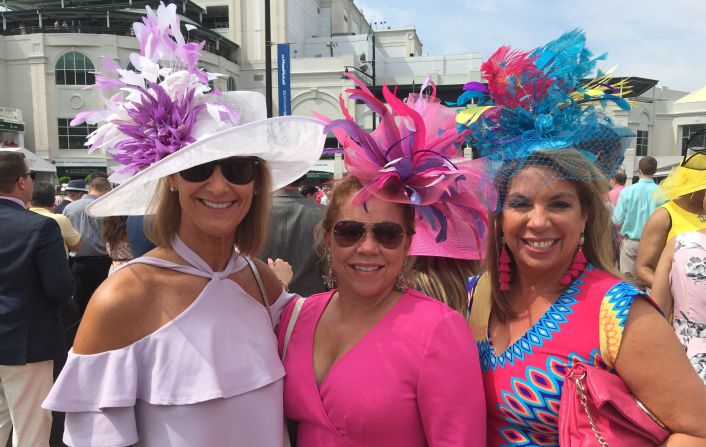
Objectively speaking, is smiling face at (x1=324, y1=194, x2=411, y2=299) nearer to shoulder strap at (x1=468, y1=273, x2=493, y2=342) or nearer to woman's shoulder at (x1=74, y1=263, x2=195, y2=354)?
shoulder strap at (x1=468, y1=273, x2=493, y2=342)

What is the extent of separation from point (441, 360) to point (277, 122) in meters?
0.99

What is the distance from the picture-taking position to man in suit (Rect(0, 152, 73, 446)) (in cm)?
334

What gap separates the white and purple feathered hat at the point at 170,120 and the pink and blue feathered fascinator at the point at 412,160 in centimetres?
28

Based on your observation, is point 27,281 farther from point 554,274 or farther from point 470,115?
point 554,274

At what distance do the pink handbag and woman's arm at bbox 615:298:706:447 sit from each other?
1.3 inches

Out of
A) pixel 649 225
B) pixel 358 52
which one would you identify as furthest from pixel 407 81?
pixel 649 225

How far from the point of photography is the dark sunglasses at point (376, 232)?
172 cm

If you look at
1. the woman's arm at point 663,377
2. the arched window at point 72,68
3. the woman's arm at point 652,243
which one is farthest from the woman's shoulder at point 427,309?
the arched window at point 72,68

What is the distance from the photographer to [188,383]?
161 cm

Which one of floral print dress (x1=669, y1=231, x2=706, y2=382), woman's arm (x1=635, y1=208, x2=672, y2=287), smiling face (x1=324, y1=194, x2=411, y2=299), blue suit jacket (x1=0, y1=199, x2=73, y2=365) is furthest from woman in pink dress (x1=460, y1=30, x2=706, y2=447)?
blue suit jacket (x1=0, y1=199, x2=73, y2=365)

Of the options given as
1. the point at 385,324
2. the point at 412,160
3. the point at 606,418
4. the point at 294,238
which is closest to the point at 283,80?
the point at 294,238

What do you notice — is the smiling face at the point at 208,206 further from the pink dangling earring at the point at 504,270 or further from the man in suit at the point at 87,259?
the man in suit at the point at 87,259

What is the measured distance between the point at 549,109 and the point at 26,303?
3.45 m

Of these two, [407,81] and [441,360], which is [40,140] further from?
[441,360]
